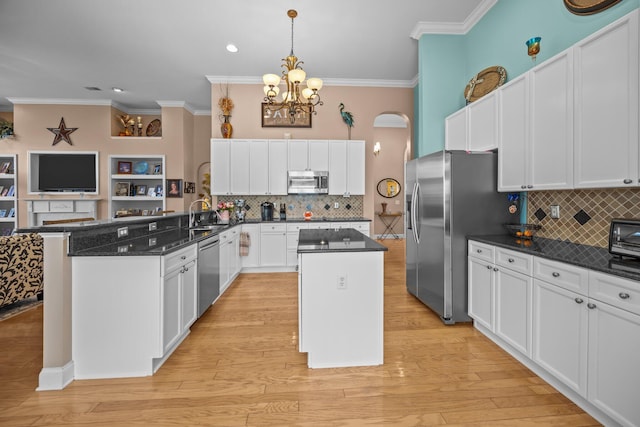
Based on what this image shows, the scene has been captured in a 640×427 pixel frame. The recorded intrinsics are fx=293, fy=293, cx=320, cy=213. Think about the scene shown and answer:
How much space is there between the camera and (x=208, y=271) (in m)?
3.25

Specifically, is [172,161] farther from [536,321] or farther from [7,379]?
[536,321]

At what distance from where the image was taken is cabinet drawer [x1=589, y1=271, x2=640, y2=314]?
1.45 m

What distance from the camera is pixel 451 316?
2.98 metres

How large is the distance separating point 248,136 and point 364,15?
9.52ft

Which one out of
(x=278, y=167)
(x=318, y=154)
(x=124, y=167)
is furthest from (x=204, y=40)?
(x=124, y=167)

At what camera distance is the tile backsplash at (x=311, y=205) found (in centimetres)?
566

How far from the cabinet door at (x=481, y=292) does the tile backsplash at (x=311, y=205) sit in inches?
118

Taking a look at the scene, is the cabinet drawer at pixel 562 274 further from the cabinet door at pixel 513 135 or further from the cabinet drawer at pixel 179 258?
the cabinet drawer at pixel 179 258

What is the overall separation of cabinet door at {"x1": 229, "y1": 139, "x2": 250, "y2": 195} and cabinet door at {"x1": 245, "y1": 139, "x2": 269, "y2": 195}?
0.06 m

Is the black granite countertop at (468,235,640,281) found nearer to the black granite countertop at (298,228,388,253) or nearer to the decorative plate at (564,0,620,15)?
the black granite countertop at (298,228,388,253)

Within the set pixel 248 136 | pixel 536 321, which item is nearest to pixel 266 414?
pixel 536 321

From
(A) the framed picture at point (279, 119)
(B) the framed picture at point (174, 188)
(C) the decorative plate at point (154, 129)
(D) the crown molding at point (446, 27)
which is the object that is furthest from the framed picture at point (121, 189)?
(D) the crown molding at point (446, 27)

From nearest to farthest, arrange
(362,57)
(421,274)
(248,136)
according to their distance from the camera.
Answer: (421,274), (362,57), (248,136)

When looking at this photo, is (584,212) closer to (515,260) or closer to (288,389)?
(515,260)
